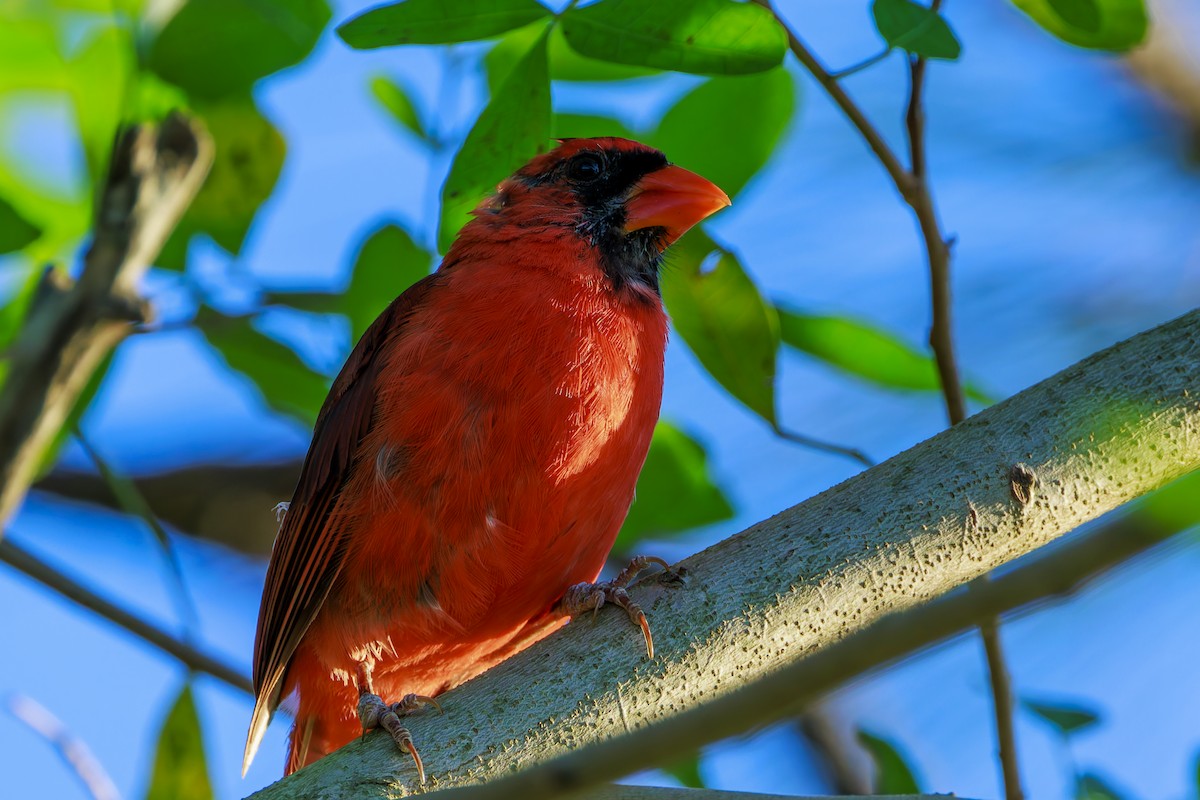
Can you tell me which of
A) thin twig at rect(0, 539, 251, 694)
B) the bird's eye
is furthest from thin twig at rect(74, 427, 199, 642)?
the bird's eye

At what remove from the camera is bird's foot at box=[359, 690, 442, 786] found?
210 cm

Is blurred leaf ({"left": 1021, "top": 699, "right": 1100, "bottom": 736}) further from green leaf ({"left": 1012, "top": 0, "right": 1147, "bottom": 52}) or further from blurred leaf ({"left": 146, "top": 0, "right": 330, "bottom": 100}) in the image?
blurred leaf ({"left": 146, "top": 0, "right": 330, "bottom": 100})

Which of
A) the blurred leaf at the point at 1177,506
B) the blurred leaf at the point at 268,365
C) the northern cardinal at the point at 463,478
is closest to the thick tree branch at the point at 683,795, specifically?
the northern cardinal at the point at 463,478

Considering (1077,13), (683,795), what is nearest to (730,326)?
(1077,13)

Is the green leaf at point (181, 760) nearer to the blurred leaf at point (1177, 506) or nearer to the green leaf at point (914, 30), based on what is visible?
the green leaf at point (914, 30)

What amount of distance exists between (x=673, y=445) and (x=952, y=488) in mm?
1157

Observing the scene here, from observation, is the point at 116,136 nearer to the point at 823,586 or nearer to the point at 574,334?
the point at 574,334

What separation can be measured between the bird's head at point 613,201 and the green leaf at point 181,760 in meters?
1.44

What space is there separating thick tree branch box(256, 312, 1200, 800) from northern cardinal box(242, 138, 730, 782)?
45 cm

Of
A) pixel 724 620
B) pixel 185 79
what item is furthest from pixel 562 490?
pixel 185 79

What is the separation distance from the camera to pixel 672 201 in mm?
3369

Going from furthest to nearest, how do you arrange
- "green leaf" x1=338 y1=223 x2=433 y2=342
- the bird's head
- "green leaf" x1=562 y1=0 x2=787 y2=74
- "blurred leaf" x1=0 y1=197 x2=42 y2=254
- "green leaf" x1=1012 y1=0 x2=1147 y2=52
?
the bird's head
"green leaf" x1=338 y1=223 x2=433 y2=342
"blurred leaf" x1=0 y1=197 x2=42 y2=254
"green leaf" x1=1012 y1=0 x2=1147 y2=52
"green leaf" x1=562 y1=0 x2=787 y2=74

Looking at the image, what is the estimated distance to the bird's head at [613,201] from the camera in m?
3.35

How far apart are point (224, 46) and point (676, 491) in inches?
56.2
